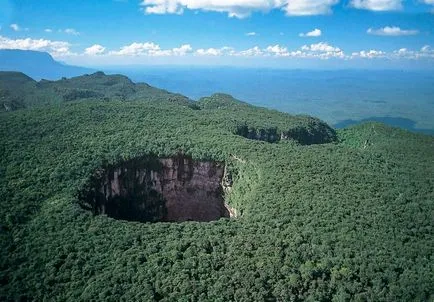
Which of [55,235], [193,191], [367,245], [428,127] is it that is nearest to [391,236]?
[367,245]

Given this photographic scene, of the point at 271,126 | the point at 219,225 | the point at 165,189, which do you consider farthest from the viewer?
the point at 271,126

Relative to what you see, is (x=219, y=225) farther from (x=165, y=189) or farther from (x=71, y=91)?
(x=71, y=91)

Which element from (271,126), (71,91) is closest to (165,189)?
(271,126)

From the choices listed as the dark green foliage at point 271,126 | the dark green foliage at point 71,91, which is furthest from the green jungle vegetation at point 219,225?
the dark green foliage at point 71,91

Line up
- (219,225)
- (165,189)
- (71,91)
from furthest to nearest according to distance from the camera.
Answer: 1. (71,91)
2. (165,189)
3. (219,225)

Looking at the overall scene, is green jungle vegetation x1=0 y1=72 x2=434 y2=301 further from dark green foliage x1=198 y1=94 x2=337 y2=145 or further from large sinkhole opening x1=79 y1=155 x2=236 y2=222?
dark green foliage x1=198 y1=94 x2=337 y2=145

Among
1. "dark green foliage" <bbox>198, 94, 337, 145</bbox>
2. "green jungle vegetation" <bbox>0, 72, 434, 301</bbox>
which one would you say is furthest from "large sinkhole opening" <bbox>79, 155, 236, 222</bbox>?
"dark green foliage" <bbox>198, 94, 337, 145</bbox>
